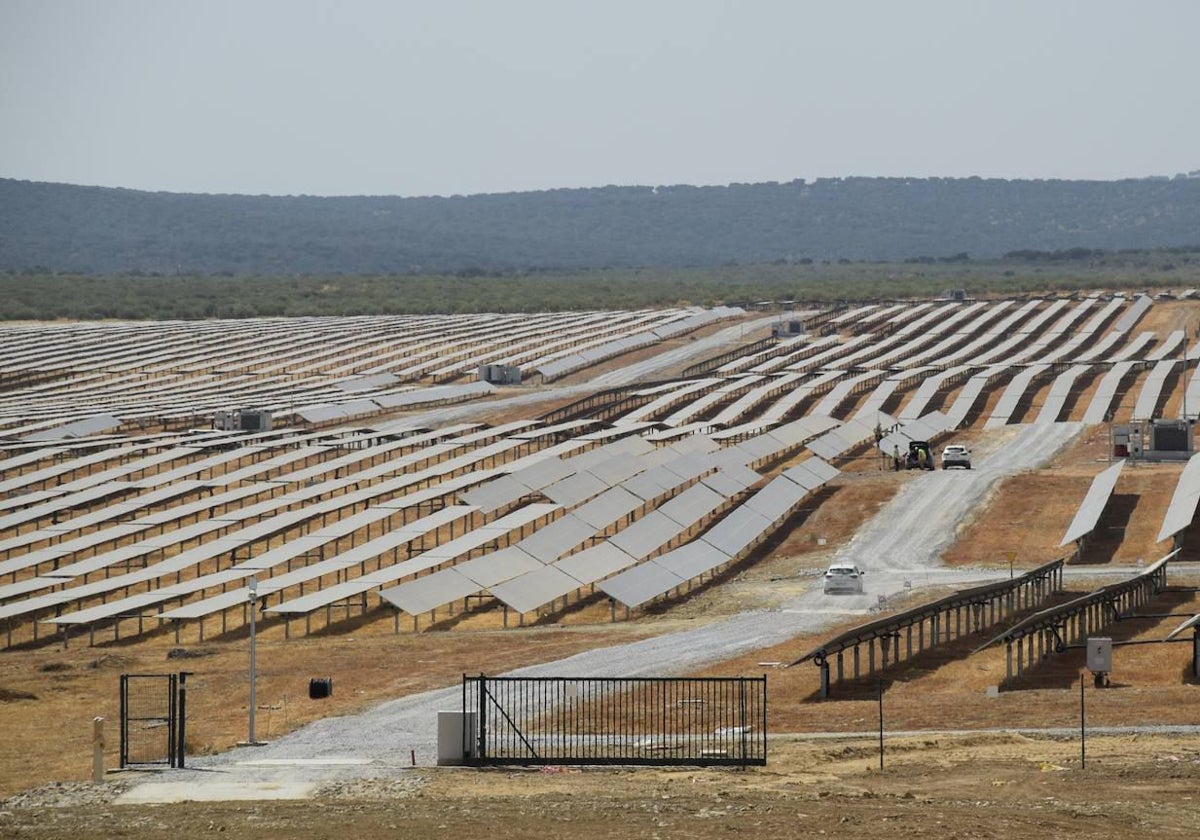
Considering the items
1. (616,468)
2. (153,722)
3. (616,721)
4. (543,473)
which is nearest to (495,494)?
(543,473)

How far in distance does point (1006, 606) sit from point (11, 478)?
4047 cm

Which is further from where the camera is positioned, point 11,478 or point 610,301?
point 610,301

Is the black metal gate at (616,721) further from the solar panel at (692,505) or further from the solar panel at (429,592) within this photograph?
the solar panel at (692,505)

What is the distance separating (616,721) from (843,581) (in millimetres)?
17751

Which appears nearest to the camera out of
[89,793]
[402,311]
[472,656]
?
[89,793]

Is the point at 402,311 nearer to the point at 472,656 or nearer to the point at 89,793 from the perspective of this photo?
the point at 472,656

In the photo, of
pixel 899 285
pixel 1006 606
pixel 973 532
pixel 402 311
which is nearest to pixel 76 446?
pixel 973 532

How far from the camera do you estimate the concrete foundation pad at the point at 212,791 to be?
25750 mm

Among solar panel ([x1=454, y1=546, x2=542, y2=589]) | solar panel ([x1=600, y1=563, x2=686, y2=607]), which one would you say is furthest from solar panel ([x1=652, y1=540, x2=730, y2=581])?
solar panel ([x1=454, y1=546, x2=542, y2=589])

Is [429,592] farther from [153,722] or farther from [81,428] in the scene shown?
→ [81,428]

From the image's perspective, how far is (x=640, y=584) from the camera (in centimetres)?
4875

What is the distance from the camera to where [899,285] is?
180 meters

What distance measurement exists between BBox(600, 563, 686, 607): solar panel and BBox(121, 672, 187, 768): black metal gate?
1285cm

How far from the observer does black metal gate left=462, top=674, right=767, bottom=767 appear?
28312 millimetres
